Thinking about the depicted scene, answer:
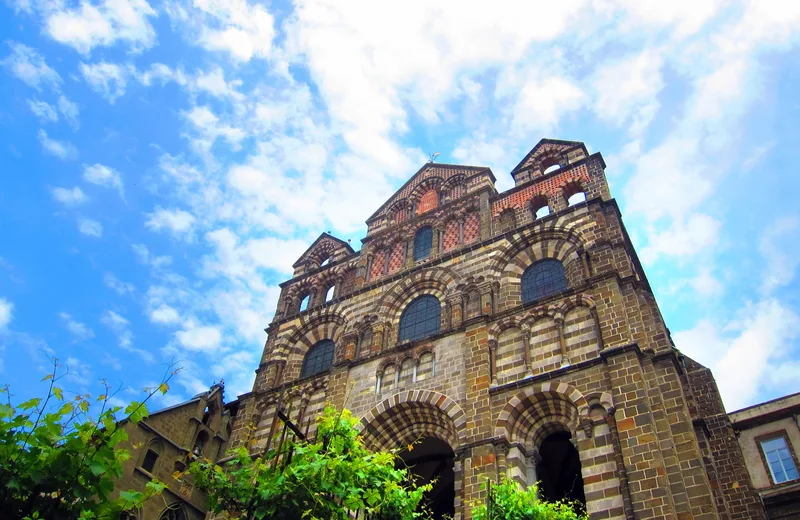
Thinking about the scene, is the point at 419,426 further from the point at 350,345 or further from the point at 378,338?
the point at 350,345

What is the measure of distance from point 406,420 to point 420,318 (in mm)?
3934

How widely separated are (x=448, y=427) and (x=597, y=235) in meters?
7.58

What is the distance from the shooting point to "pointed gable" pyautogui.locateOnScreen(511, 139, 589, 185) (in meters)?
24.4

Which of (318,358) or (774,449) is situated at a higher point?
(318,358)

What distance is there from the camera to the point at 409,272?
2381 cm

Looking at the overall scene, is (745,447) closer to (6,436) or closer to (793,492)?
(793,492)

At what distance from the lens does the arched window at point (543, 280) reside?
789 inches

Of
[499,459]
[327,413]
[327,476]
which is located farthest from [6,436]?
[499,459]

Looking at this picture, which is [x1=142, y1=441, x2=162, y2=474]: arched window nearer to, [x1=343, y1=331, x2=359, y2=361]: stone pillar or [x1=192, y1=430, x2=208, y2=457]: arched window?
[x1=192, y1=430, x2=208, y2=457]: arched window

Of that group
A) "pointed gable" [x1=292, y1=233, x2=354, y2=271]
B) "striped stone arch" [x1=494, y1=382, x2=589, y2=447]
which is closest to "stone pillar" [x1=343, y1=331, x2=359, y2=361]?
"pointed gable" [x1=292, y1=233, x2=354, y2=271]

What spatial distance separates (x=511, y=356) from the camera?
1859 centimetres

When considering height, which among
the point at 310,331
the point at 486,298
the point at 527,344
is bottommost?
the point at 527,344

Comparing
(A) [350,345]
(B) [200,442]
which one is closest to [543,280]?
(A) [350,345]

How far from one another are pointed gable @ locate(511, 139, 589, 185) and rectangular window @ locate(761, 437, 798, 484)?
1159cm
